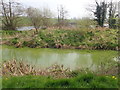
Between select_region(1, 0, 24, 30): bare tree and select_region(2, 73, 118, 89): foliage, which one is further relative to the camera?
select_region(1, 0, 24, 30): bare tree

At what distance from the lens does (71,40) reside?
10273 mm

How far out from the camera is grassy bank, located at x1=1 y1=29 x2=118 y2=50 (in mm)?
9289

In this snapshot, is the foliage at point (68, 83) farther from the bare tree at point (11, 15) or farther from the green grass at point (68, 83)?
the bare tree at point (11, 15)

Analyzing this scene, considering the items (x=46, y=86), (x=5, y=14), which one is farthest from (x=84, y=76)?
(x=5, y=14)

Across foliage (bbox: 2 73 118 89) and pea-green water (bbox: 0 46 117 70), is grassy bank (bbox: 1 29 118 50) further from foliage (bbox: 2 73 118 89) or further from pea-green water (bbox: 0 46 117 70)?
foliage (bbox: 2 73 118 89)

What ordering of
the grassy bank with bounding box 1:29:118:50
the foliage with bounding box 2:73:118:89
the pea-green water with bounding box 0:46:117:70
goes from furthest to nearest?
the grassy bank with bounding box 1:29:118:50
the pea-green water with bounding box 0:46:117:70
the foliage with bounding box 2:73:118:89

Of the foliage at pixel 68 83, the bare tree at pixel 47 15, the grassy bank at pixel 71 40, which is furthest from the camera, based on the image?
the bare tree at pixel 47 15

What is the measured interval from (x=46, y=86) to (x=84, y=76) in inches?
38.1

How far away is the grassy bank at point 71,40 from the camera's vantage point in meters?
9.29

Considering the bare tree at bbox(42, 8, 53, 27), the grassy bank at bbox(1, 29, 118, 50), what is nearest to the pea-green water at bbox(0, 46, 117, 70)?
the grassy bank at bbox(1, 29, 118, 50)

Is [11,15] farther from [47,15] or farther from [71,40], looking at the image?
[71,40]

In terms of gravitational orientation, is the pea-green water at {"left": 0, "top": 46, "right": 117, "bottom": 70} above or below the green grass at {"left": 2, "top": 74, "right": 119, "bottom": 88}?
below

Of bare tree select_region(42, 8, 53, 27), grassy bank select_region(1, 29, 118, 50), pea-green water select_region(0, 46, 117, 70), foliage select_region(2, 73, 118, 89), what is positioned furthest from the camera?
bare tree select_region(42, 8, 53, 27)

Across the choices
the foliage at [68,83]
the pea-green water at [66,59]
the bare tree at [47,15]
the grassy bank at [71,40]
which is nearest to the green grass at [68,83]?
the foliage at [68,83]
